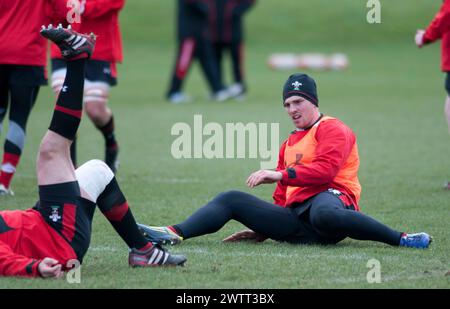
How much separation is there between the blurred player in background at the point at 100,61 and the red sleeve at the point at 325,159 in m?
3.98

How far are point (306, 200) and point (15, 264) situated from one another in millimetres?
2222

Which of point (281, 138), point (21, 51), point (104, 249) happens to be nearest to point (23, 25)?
point (21, 51)

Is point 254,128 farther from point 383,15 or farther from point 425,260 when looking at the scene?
point 383,15

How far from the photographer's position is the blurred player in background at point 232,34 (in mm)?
21281

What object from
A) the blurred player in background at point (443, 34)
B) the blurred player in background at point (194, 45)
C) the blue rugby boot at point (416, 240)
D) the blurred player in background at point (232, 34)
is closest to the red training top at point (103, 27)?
the blurred player in background at point (443, 34)

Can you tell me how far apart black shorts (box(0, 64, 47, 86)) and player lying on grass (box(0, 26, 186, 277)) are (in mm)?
3305

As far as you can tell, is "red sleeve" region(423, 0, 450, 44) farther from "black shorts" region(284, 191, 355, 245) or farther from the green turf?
"black shorts" region(284, 191, 355, 245)

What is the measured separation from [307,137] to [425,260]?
49.2 inches

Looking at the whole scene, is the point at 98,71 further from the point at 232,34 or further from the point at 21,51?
the point at 232,34

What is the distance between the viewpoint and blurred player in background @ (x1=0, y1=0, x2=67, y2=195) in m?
9.30

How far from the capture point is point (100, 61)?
10672mm

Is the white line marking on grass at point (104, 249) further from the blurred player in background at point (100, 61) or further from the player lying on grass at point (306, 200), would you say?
the blurred player in background at point (100, 61)

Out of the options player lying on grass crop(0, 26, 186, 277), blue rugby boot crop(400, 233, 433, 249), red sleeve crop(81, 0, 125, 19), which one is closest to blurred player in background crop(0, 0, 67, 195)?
red sleeve crop(81, 0, 125, 19)
